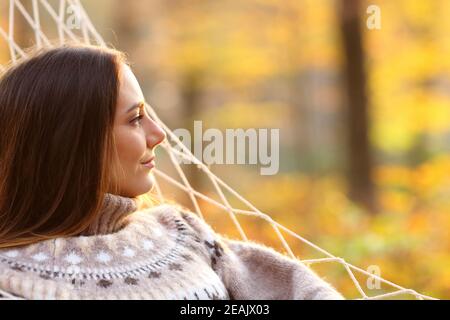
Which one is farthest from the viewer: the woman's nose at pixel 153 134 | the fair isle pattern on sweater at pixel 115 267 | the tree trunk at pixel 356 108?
the tree trunk at pixel 356 108

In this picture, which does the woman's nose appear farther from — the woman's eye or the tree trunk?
the tree trunk

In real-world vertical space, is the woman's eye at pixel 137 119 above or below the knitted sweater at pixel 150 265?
above

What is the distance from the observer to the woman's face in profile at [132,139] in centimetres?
114

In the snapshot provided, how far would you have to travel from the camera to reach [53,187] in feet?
3.66

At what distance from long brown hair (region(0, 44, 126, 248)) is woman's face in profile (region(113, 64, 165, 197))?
0.01 m

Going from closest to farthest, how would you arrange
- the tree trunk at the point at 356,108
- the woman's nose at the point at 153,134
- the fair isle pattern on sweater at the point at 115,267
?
the fair isle pattern on sweater at the point at 115,267, the woman's nose at the point at 153,134, the tree trunk at the point at 356,108

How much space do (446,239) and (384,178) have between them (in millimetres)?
2298

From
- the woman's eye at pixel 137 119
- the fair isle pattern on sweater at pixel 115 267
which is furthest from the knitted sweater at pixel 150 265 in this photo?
the woman's eye at pixel 137 119

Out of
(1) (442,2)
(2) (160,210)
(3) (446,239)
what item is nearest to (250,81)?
(1) (442,2)

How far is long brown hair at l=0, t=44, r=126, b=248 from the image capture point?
1.11 m

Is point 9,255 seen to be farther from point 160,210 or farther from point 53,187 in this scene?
point 160,210

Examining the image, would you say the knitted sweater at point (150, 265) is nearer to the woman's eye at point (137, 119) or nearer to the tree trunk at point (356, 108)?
the woman's eye at point (137, 119)

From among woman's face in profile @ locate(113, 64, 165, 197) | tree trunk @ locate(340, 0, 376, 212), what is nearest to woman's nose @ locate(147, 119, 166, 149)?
woman's face in profile @ locate(113, 64, 165, 197)

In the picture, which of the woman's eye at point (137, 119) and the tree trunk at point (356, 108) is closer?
the woman's eye at point (137, 119)
